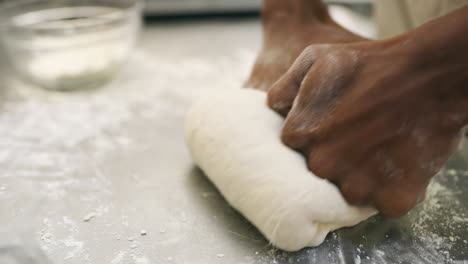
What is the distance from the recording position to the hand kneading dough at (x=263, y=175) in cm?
71

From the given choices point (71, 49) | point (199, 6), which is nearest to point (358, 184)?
point (71, 49)

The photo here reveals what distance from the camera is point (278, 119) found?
83cm

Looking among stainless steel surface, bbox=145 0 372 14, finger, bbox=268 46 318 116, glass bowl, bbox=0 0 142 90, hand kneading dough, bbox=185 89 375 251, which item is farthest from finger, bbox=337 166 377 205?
stainless steel surface, bbox=145 0 372 14

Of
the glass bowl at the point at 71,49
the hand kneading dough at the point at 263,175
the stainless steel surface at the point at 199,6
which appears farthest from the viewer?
the stainless steel surface at the point at 199,6

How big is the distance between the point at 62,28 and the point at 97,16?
0.31 metres

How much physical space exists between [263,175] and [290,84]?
7.2 inches

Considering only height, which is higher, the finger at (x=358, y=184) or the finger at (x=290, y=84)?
the finger at (x=290, y=84)

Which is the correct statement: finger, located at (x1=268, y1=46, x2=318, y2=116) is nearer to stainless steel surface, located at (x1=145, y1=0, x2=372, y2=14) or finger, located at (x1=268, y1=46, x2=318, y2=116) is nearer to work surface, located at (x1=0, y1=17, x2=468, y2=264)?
work surface, located at (x1=0, y1=17, x2=468, y2=264)

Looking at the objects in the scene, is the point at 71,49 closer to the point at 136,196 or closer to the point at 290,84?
the point at 136,196

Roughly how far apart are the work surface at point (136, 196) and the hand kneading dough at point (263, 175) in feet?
0.17

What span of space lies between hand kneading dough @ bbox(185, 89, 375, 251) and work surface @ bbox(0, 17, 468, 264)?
0.17ft

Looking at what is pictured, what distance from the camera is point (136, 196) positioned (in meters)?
0.89

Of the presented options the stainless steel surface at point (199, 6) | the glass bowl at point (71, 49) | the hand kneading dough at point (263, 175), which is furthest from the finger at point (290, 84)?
the stainless steel surface at point (199, 6)

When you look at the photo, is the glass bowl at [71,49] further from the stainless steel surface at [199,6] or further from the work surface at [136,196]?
the stainless steel surface at [199,6]
